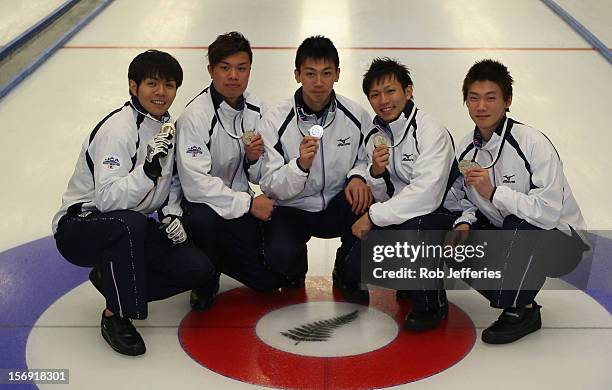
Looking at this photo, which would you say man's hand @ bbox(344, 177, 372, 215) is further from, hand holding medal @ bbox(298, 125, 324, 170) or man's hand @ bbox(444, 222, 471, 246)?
man's hand @ bbox(444, 222, 471, 246)

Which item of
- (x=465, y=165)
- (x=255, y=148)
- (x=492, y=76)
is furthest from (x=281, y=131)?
(x=492, y=76)

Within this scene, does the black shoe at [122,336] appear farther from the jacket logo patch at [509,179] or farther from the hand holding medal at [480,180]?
the jacket logo patch at [509,179]

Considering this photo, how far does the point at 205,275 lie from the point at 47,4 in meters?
6.51

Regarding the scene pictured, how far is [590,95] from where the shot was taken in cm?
686

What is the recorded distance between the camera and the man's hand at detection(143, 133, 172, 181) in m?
3.37

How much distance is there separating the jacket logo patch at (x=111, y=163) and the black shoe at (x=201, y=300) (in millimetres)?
695

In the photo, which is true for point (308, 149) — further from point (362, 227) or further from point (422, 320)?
point (422, 320)

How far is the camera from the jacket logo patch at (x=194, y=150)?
377 cm

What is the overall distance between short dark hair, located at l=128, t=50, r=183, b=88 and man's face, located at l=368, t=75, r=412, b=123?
799 millimetres

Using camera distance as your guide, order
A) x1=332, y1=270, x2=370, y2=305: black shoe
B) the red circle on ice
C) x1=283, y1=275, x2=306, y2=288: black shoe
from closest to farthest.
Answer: the red circle on ice, x1=332, y1=270, x2=370, y2=305: black shoe, x1=283, y1=275, x2=306, y2=288: black shoe

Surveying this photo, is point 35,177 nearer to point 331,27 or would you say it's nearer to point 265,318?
point 265,318

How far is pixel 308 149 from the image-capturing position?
12.1 feet

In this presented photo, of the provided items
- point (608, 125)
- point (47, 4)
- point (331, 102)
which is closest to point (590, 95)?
point (608, 125)

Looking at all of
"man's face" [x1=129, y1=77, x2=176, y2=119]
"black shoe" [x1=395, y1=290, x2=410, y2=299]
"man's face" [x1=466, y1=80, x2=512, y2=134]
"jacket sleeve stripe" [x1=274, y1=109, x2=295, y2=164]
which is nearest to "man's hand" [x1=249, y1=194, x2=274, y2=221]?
"jacket sleeve stripe" [x1=274, y1=109, x2=295, y2=164]
